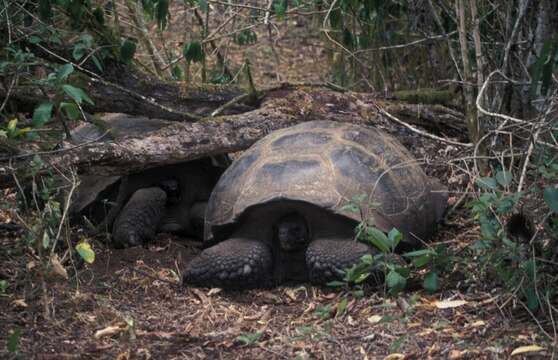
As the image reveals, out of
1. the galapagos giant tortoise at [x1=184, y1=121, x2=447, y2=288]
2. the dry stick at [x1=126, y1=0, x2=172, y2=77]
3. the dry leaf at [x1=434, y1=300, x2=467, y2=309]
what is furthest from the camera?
the dry stick at [x1=126, y1=0, x2=172, y2=77]

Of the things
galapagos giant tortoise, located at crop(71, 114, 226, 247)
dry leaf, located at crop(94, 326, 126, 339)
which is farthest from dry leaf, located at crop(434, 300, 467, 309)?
galapagos giant tortoise, located at crop(71, 114, 226, 247)

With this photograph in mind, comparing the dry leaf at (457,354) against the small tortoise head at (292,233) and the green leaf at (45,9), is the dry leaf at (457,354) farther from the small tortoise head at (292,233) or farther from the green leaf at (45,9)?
the green leaf at (45,9)

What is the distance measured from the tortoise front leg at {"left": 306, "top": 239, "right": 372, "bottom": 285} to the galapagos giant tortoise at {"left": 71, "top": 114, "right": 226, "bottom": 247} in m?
1.23

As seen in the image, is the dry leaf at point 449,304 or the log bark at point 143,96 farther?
the log bark at point 143,96

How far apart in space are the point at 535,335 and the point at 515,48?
221cm

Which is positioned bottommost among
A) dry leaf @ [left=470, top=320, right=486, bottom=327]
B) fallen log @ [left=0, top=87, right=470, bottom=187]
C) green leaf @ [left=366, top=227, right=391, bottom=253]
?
dry leaf @ [left=470, top=320, right=486, bottom=327]

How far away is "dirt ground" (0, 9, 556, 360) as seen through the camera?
335 centimetres

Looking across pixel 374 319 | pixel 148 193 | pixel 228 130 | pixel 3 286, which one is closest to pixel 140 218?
pixel 148 193

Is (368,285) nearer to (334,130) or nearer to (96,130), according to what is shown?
(334,130)

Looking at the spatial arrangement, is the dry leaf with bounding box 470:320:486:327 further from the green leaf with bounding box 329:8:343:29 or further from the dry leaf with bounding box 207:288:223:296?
the green leaf with bounding box 329:8:343:29

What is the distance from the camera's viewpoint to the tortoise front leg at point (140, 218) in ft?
16.5

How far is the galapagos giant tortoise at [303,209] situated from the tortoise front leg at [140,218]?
608 mm

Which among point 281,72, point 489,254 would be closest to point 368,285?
point 489,254

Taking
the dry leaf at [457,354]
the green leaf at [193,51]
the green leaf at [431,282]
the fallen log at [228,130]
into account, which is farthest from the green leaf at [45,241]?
the green leaf at [193,51]
